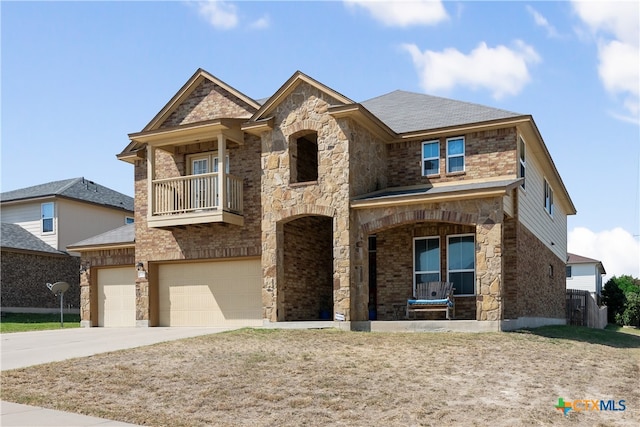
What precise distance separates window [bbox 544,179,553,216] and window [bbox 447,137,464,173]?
7.05 meters

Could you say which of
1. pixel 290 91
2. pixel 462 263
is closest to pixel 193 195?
pixel 290 91

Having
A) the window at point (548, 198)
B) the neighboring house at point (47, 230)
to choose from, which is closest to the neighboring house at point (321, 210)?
the window at point (548, 198)

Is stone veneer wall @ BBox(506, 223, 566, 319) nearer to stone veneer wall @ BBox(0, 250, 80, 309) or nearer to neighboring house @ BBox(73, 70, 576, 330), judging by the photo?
neighboring house @ BBox(73, 70, 576, 330)

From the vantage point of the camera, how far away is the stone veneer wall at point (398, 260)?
19.6 m

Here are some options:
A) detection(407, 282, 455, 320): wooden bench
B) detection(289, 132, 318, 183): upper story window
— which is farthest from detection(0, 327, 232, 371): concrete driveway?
detection(407, 282, 455, 320): wooden bench

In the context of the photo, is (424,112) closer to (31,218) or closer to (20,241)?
(20,241)

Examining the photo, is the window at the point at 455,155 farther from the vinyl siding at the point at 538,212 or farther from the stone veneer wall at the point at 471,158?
the vinyl siding at the point at 538,212

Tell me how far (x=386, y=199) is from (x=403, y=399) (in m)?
8.35

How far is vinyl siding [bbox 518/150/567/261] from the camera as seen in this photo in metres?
20.9

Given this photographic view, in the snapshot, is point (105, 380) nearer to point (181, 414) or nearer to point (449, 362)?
point (181, 414)

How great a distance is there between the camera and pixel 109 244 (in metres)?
23.5

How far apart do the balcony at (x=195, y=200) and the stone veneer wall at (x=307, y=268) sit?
1803 mm

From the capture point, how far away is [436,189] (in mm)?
18906

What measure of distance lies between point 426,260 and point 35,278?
19511 millimetres
